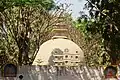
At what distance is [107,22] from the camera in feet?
29.8

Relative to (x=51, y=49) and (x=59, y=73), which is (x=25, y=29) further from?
(x=59, y=73)

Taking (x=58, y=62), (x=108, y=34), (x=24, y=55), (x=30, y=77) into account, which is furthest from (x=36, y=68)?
(x=24, y=55)

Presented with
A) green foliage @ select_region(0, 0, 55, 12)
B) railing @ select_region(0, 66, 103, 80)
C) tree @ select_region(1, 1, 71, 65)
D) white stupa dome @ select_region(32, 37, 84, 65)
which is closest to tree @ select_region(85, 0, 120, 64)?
railing @ select_region(0, 66, 103, 80)

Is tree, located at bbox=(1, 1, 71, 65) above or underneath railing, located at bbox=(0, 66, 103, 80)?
above

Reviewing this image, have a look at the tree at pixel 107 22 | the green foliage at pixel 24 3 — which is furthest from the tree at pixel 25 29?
the tree at pixel 107 22

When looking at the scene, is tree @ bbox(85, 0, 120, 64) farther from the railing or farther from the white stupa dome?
the white stupa dome

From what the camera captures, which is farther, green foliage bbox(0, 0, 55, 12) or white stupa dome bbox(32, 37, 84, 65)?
white stupa dome bbox(32, 37, 84, 65)

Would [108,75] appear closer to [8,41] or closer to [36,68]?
[36,68]

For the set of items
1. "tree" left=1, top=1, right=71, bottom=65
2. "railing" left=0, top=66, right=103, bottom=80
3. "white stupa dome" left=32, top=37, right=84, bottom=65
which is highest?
"tree" left=1, top=1, right=71, bottom=65

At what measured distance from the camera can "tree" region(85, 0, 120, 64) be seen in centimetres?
899

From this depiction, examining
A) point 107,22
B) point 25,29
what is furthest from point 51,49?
point 107,22

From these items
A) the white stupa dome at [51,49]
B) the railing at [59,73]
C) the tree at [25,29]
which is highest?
the tree at [25,29]

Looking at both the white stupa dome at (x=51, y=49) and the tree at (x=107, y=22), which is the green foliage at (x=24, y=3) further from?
the tree at (x=107, y=22)

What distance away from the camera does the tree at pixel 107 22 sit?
899 centimetres
